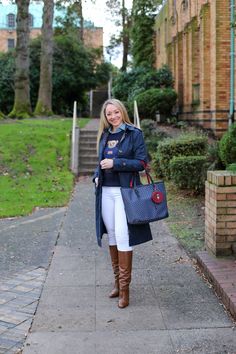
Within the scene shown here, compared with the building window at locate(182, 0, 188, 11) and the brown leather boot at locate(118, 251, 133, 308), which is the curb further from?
the building window at locate(182, 0, 188, 11)

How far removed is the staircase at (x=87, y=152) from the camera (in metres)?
13.5

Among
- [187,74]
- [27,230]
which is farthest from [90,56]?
[27,230]

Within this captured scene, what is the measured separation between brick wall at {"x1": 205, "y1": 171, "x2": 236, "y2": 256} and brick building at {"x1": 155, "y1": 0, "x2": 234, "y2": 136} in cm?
1013

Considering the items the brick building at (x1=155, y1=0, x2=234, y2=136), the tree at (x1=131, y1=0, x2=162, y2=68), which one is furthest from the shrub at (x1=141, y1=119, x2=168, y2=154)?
the tree at (x1=131, y1=0, x2=162, y2=68)

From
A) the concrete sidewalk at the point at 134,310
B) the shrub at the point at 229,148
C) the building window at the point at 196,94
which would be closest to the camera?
the concrete sidewalk at the point at 134,310

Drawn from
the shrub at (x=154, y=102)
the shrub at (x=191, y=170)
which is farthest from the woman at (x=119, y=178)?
the shrub at (x=154, y=102)

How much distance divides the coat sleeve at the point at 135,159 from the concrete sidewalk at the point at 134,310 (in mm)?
1234

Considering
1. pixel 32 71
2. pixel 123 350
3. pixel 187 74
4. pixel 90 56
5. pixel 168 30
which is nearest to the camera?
pixel 123 350

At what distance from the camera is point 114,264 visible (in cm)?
484

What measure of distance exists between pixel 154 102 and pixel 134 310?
46.0 ft

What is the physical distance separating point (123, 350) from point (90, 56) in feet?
101

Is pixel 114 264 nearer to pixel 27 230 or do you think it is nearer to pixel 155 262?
pixel 155 262

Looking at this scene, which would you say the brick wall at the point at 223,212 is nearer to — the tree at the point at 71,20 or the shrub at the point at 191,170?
the shrub at the point at 191,170

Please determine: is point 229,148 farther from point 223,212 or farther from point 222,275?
point 222,275
